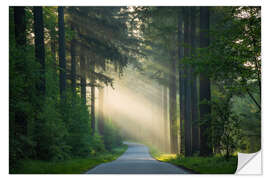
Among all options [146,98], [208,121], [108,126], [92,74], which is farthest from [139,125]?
[208,121]

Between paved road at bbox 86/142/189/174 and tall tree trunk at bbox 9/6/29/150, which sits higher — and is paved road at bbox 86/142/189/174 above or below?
below

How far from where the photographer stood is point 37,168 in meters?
11.2

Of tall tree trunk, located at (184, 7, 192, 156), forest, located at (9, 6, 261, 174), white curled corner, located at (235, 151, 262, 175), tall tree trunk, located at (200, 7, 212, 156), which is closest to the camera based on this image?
white curled corner, located at (235, 151, 262, 175)

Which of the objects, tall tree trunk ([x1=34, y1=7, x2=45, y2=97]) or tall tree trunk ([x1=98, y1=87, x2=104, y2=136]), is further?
tall tree trunk ([x1=98, y1=87, x2=104, y2=136])

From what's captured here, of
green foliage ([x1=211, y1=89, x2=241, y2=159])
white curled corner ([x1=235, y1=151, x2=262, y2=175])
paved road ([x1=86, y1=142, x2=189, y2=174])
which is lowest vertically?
paved road ([x1=86, y1=142, x2=189, y2=174])

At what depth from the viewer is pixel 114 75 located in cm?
2703

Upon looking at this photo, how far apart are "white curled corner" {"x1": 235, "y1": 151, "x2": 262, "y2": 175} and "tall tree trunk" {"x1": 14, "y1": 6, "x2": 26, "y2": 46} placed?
8423 millimetres

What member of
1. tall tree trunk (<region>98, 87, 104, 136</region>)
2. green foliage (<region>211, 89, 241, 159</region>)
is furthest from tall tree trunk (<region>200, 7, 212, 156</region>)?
tall tree trunk (<region>98, 87, 104, 136</region>)

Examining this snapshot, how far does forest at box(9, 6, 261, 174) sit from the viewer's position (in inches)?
463

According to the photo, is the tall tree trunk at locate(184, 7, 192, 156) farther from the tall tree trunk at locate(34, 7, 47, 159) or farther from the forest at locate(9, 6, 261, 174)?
the tall tree trunk at locate(34, 7, 47, 159)

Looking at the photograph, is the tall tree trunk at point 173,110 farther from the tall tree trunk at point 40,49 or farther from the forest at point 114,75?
the tall tree trunk at point 40,49

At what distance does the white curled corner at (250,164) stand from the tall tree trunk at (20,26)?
842 cm

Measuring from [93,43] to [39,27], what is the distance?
801 centimetres

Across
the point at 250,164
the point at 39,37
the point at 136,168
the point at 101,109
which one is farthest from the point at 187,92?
the point at 101,109
